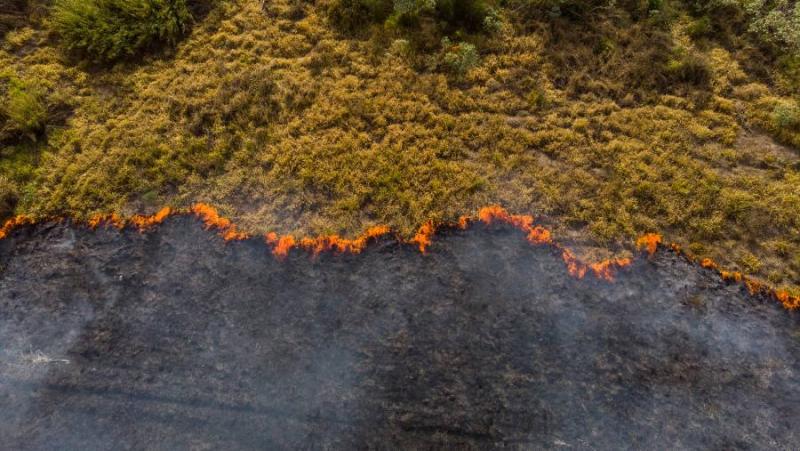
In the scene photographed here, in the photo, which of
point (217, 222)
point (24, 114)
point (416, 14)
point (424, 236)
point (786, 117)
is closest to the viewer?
point (424, 236)

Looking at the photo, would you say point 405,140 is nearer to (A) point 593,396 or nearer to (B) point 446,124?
(B) point 446,124

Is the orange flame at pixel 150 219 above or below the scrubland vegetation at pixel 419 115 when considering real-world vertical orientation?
below

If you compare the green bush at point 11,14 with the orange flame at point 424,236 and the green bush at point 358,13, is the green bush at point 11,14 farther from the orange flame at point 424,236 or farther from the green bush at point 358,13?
the orange flame at point 424,236

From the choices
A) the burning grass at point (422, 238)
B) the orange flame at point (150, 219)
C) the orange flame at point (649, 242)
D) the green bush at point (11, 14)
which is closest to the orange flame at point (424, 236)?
the burning grass at point (422, 238)

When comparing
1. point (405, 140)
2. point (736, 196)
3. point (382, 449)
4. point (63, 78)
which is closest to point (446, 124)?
point (405, 140)

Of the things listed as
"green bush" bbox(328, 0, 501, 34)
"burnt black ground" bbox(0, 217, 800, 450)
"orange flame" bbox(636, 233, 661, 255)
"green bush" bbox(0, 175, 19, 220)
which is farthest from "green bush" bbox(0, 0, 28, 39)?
"orange flame" bbox(636, 233, 661, 255)

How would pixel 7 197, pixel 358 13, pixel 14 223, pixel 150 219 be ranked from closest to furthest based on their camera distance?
pixel 150 219 → pixel 14 223 → pixel 7 197 → pixel 358 13

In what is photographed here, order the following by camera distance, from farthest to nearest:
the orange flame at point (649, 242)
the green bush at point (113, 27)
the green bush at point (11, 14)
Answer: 1. the green bush at point (11, 14)
2. the green bush at point (113, 27)
3. the orange flame at point (649, 242)

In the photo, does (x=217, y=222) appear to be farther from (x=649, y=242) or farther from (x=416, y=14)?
(x=649, y=242)

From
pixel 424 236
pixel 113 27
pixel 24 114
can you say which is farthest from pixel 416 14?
pixel 24 114
